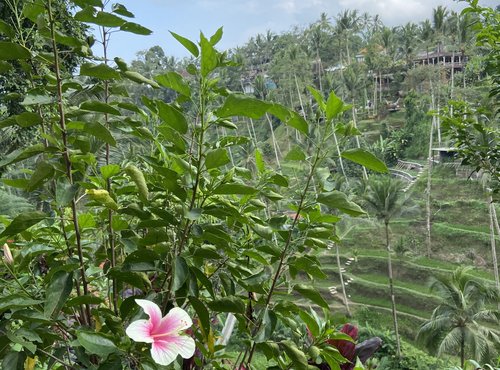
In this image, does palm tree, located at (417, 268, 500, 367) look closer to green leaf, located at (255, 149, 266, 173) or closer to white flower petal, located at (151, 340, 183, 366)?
green leaf, located at (255, 149, 266, 173)

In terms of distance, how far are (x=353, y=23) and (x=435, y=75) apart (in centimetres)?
677

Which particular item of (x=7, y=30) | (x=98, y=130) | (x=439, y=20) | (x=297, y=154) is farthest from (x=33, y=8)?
(x=439, y=20)

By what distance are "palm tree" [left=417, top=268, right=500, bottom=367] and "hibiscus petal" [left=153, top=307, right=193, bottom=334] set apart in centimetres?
1045

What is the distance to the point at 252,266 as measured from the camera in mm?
775

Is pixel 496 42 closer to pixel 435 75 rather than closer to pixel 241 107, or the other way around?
pixel 241 107

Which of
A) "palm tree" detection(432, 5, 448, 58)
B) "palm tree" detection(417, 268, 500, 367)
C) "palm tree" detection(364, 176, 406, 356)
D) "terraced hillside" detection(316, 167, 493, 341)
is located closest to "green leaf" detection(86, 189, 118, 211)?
"palm tree" detection(417, 268, 500, 367)

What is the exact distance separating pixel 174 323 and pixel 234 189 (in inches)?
6.6

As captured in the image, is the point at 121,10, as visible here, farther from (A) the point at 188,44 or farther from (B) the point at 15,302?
(B) the point at 15,302

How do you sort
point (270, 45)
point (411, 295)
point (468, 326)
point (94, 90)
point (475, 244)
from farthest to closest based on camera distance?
point (270, 45) < point (475, 244) < point (411, 295) < point (468, 326) < point (94, 90)

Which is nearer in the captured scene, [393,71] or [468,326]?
[468,326]

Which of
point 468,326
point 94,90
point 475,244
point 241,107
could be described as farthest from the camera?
point 475,244

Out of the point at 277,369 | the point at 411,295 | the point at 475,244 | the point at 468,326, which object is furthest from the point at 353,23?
the point at 277,369

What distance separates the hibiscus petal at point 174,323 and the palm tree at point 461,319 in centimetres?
1045

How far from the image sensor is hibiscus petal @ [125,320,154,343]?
1.34 feet
